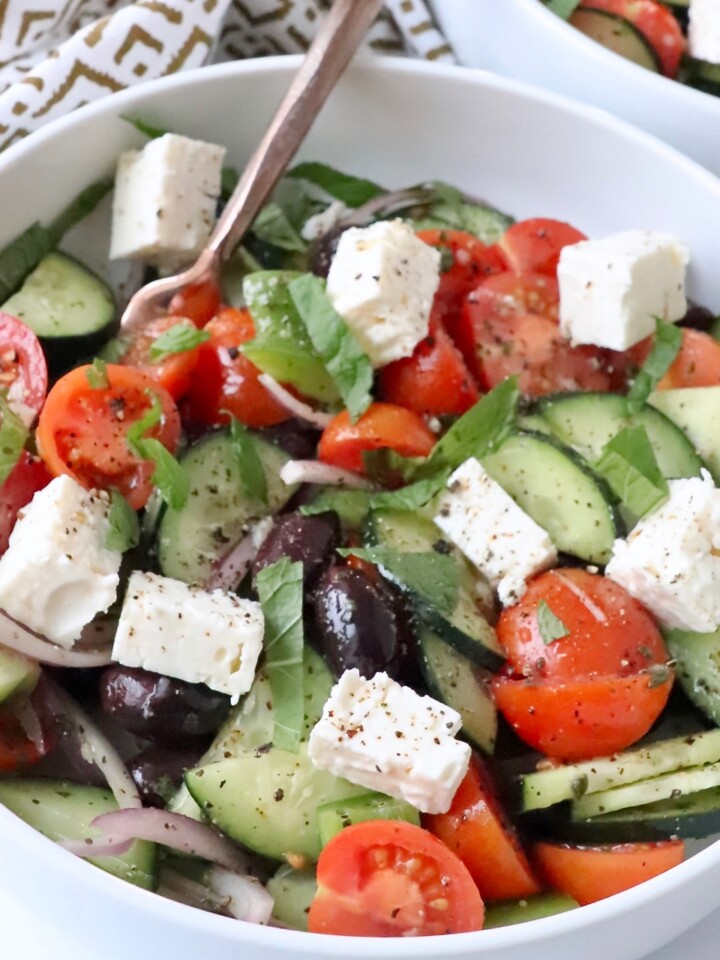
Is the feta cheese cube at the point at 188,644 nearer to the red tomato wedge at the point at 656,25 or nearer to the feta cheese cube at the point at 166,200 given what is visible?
the feta cheese cube at the point at 166,200

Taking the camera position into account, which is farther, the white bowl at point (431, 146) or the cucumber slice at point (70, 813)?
the white bowl at point (431, 146)

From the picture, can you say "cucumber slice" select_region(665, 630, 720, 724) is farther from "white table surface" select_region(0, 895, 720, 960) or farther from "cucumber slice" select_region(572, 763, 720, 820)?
"white table surface" select_region(0, 895, 720, 960)

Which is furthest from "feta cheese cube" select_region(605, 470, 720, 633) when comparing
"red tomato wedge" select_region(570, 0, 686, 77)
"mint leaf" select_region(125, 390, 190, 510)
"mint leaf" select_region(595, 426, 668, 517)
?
"red tomato wedge" select_region(570, 0, 686, 77)

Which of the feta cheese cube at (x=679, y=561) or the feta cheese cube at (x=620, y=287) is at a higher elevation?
the feta cheese cube at (x=620, y=287)

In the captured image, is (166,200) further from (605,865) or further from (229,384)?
(605,865)

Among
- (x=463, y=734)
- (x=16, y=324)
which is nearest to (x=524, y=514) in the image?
(x=463, y=734)

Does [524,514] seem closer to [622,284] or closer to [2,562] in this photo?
[622,284]

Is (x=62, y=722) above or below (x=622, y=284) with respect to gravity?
below

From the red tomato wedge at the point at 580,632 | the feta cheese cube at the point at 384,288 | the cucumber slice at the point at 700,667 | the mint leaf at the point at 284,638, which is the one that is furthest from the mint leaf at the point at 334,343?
the cucumber slice at the point at 700,667
